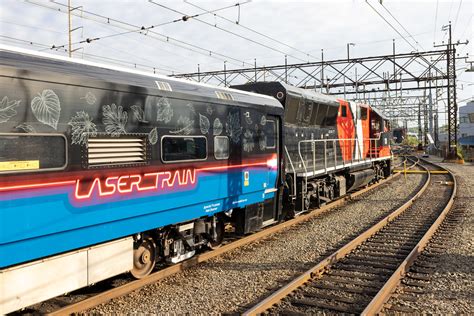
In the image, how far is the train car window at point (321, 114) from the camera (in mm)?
13383

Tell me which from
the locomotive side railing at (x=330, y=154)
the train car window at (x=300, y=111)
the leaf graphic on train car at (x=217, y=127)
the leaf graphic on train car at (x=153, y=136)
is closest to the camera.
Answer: the leaf graphic on train car at (x=153, y=136)

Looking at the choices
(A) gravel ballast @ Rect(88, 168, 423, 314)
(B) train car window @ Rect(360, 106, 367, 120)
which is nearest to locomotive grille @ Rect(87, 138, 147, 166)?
(A) gravel ballast @ Rect(88, 168, 423, 314)

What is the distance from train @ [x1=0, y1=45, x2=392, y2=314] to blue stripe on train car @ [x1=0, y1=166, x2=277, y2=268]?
13mm

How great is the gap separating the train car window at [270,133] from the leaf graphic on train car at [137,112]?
395 centimetres

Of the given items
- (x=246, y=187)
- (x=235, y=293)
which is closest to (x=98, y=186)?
(x=235, y=293)

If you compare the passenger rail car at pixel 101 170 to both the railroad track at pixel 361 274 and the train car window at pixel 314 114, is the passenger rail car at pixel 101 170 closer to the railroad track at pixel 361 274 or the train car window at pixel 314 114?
the railroad track at pixel 361 274

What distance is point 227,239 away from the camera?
9203 millimetres

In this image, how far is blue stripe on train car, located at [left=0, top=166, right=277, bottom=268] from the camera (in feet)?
13.6

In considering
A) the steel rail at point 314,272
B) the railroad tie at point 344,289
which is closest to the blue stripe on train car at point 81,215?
the steel rail at point 314,272

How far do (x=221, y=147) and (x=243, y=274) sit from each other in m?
2.26

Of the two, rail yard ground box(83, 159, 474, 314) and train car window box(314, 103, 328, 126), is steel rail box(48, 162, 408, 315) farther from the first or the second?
train car window box(314, 103, 328, 126)

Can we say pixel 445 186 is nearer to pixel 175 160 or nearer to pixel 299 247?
pixel 299 247

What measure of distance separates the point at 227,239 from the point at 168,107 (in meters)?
4.11

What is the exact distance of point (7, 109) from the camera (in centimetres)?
Result: 407
